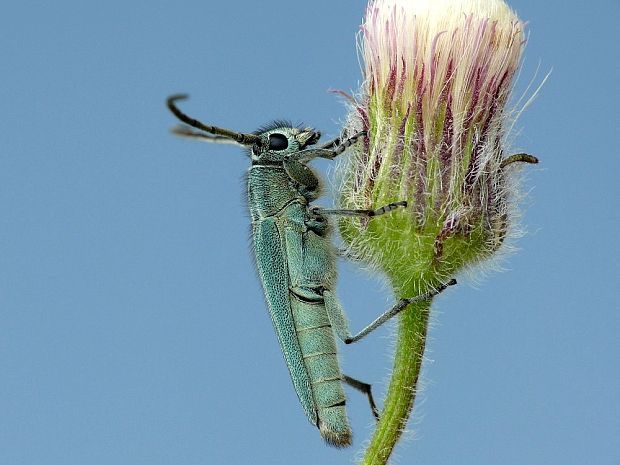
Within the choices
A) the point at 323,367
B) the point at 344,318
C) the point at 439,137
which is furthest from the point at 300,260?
the point at 439,137

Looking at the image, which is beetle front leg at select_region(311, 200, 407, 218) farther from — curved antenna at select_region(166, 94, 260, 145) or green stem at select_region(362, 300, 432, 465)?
curved antenna at select_region(166, 94, 260, 145)

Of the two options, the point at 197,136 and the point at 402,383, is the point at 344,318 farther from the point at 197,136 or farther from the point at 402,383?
the point at 197,136

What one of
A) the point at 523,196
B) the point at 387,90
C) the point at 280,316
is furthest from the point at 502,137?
the point at 280,316

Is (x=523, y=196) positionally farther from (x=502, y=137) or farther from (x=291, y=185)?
(x=291, y=185)

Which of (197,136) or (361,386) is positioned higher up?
(197,136)

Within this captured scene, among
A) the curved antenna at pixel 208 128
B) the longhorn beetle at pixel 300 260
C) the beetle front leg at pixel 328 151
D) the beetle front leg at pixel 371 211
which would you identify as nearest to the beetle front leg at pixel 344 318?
the longhorn beetle at pixel 300 260

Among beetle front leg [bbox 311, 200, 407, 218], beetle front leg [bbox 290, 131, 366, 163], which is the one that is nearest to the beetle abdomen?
beetle front leg [bbox 311, 200, 407, 218]
